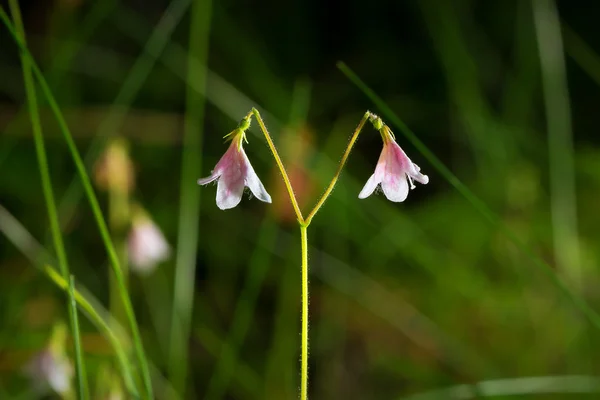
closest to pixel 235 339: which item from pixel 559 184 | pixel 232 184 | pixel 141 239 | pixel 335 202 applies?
pixel 141 239

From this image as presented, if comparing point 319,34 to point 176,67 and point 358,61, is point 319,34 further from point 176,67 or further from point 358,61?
point 176,67

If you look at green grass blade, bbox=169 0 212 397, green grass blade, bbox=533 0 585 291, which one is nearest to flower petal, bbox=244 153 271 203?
green grass blade, bbox=169 0 212 397

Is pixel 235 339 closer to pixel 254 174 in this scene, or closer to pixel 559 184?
pixel 254 174

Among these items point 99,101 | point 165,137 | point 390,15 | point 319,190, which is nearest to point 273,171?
point 319,190

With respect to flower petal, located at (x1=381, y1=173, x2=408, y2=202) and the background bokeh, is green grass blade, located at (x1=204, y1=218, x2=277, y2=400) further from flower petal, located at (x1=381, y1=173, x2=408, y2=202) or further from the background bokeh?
flower petal, located at (x1=381, y1=173, x2=408, y2=202)

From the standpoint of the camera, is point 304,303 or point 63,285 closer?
point 304,303
